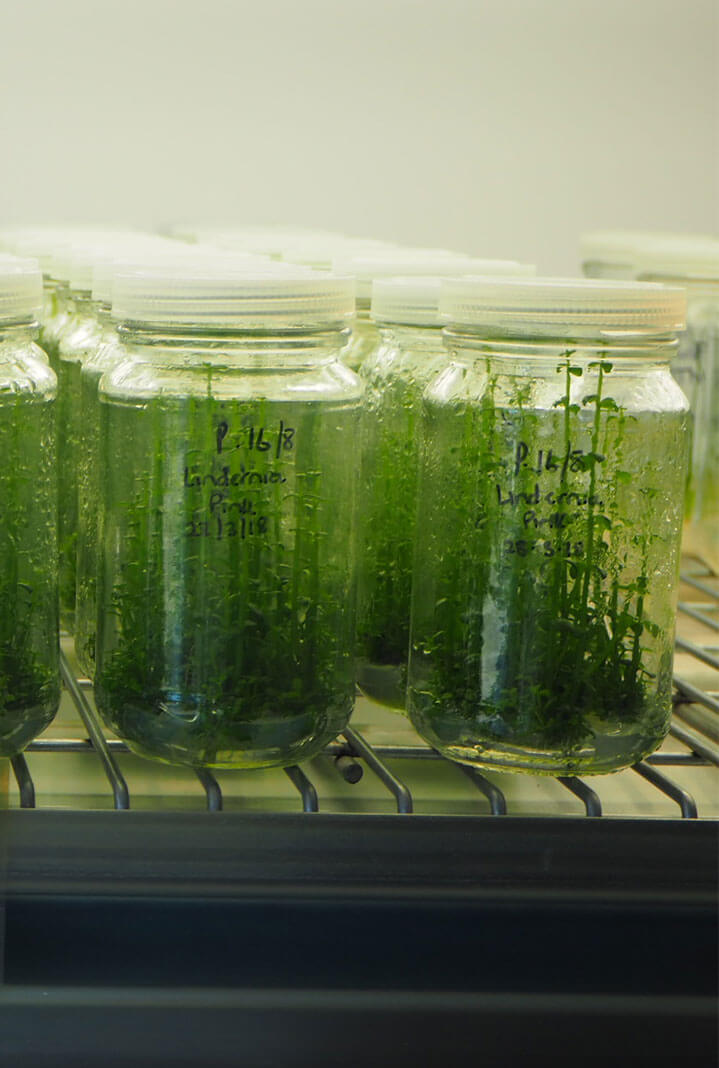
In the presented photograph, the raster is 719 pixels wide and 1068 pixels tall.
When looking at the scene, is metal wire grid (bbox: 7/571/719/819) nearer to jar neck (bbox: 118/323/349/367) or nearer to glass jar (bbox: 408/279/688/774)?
glass jar (bbox: 408/279/688/774)

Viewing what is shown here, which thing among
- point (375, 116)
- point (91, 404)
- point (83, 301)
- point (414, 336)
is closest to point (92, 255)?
point (83, 301)

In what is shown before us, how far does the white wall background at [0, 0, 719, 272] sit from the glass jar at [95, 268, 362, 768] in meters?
1.44

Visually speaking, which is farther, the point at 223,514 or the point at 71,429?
the point at 71,429

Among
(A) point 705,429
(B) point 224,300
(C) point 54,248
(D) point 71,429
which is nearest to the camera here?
(B) point 224,300

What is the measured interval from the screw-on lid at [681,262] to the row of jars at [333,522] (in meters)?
0.41

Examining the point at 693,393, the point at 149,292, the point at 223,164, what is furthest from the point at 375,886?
the point at 223,164

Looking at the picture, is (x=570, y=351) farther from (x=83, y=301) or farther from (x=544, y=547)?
(x=83, y=301)

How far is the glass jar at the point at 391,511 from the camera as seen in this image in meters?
0.72

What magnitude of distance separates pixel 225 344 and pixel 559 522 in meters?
0.18

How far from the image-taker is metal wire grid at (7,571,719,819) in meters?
0.58

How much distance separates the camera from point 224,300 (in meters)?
0.55

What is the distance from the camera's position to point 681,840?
0.58 metres

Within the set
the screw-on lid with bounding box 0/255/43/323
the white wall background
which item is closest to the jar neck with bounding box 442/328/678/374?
the screw-on lid with bounding box 0/255/43/323

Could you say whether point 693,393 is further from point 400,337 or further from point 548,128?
point 548,128
